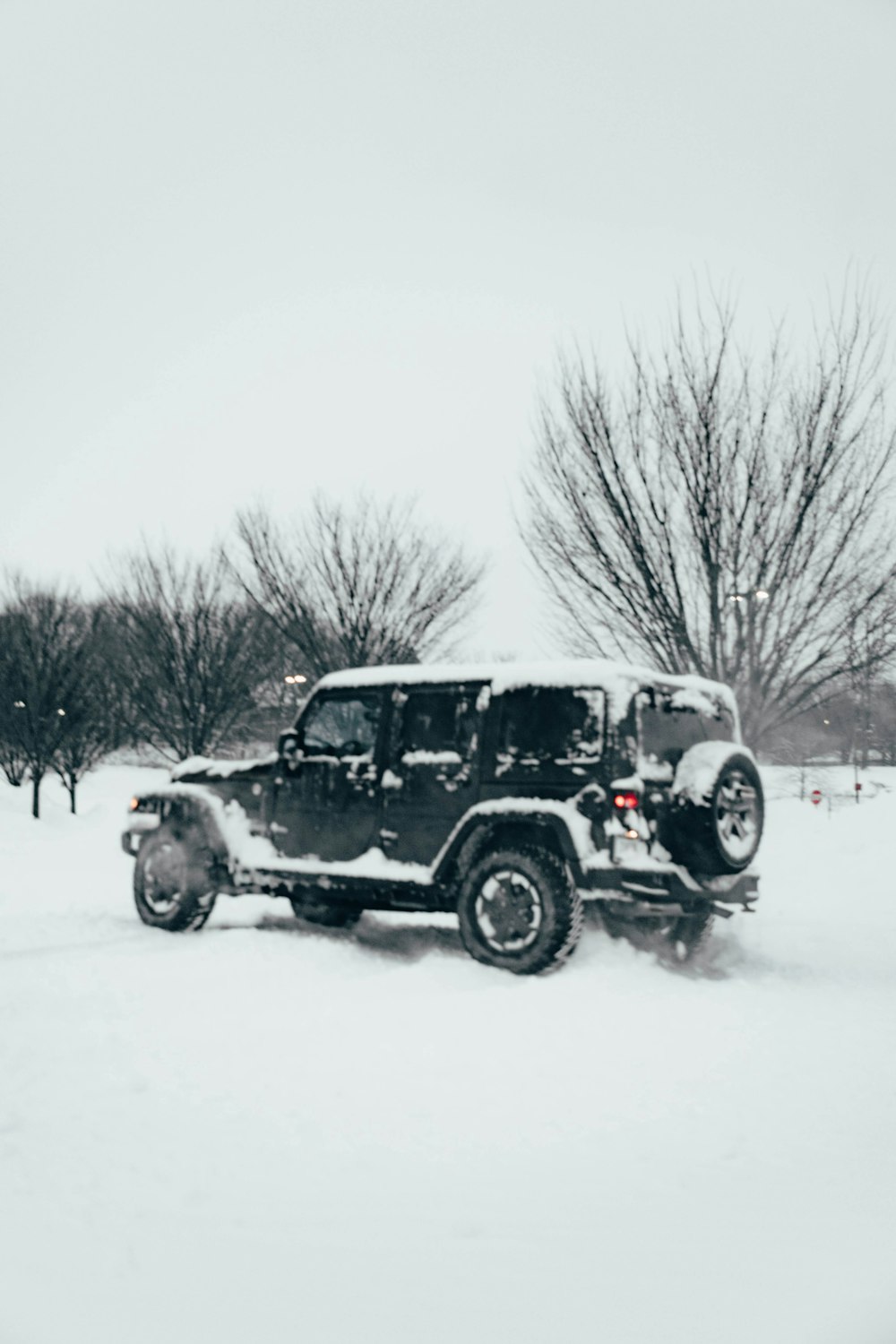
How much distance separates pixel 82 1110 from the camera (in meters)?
4.14

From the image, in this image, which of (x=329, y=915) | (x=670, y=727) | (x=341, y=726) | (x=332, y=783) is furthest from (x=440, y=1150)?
(x=329, y=915)

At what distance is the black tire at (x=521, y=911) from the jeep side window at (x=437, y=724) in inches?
34.3

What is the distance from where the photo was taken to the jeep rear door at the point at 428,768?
7332 millimetres

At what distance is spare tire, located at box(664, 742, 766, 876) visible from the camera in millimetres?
6566

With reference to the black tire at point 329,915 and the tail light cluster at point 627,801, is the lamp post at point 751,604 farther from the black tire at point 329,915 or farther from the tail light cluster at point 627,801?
the tail light cluster at point 627,801

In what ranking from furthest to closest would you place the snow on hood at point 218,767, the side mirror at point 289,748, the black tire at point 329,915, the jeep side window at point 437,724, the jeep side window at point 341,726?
the black tire at point 329,915, the snow on hood at point 218,767, the side mirror at point 289,748, the jeep side window at point 341,726, the jeep side window at point 437,724

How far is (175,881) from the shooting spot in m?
8.23

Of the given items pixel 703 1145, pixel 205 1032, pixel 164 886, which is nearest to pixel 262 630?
pixel 164 886

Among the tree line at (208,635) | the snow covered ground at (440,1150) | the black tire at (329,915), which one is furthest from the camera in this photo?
the tree line at (208,635)

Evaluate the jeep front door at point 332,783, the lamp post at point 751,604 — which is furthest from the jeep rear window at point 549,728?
the lamp post at point 751,604

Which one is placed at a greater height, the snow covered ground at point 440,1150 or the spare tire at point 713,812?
the spare tire at point 713,812

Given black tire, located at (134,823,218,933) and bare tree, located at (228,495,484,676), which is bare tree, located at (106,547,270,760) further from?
black tire, located at (134,823,218,933)

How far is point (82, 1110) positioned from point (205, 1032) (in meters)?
1.17

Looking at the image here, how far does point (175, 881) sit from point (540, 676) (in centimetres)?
330
